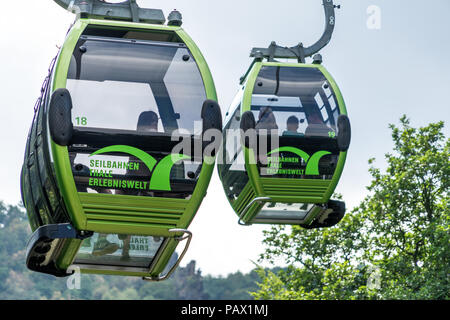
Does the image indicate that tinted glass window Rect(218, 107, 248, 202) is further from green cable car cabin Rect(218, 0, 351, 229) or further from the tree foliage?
the tree foliage

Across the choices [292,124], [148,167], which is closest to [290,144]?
[292,124]

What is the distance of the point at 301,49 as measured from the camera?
13.8 meters

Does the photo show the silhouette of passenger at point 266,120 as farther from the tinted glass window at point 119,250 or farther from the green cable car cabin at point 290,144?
the tinted glass window at point 119,250

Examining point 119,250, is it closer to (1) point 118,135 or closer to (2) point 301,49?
(1) point 118,135

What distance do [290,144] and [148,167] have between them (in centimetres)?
328

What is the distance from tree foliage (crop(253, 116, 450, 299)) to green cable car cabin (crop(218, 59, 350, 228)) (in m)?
14.3

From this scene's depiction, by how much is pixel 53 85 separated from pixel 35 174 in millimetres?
1213

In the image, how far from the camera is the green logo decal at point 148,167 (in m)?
9.21

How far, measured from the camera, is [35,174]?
9961 millimetres

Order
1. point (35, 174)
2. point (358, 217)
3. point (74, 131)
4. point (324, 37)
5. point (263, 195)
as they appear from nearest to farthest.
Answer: point (74, 131), point (35, 174), point (263, 195), point (324, 37), point (358, 217)

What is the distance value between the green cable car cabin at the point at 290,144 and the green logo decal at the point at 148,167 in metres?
2.54

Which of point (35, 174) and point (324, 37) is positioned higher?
point (324, 37)
